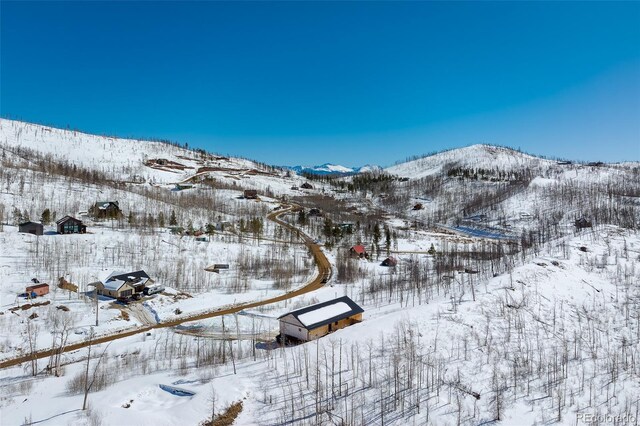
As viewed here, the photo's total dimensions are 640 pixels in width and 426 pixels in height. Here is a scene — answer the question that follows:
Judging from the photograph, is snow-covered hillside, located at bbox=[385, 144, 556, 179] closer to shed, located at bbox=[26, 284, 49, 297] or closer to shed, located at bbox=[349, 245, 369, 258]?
shed, located at bbox=[349, 245, 369, 258]

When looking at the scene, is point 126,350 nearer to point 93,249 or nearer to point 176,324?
point 176,324

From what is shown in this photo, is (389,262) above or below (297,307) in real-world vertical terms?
above

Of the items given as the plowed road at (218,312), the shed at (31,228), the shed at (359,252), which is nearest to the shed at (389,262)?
the shed at (359,252)

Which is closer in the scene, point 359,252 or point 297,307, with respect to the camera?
point 297,307

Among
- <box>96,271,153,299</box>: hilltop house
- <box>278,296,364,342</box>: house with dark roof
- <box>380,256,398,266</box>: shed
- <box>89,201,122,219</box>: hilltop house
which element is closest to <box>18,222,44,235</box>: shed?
<box>89,201,122,219</box>: hilltop house

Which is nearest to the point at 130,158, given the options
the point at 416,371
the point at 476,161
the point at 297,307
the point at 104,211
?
the point at 104,211

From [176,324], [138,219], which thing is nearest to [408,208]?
[138,219]

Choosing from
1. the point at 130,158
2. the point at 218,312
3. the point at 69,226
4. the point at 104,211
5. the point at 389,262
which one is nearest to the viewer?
the point at 218,312

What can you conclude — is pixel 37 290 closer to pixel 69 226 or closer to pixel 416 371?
pixel 69 226
